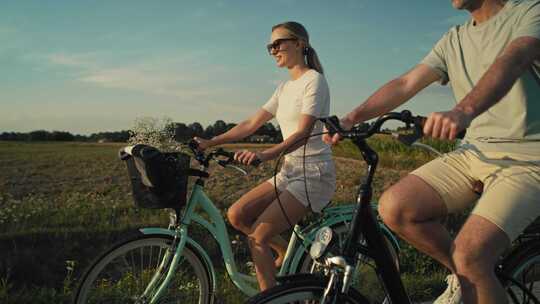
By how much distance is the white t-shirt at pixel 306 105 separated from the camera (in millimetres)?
3070

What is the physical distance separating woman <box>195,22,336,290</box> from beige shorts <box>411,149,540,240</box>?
0.87 m

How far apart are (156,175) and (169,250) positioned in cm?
50

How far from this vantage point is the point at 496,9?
2.30 m

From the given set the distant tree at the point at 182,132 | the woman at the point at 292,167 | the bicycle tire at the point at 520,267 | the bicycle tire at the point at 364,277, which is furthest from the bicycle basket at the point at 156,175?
the bicycle tire at the point at 520,267

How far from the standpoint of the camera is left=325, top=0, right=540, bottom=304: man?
77.1 inches

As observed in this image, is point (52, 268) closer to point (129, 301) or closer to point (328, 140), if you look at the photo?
point (129, 301)

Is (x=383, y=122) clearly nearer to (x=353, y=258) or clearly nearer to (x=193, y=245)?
(x=353, y=258)

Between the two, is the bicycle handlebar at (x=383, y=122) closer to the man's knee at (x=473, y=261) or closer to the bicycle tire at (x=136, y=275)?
the man's knee at (x=473, y=261)

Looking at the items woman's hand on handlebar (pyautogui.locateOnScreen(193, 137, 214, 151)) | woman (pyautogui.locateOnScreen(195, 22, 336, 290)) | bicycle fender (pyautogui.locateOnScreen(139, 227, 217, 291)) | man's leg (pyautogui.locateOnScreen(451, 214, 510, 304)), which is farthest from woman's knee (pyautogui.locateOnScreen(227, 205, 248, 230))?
man's leg (pyautogui.locateOnScreen(451, 214, 510, 304))

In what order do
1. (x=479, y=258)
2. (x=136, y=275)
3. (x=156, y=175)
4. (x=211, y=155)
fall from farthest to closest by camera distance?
(x=136, y=275)
(x=211, y=155)
(x=156, y=175)
(x=479, y=258)

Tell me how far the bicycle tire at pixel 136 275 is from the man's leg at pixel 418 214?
1306 mm

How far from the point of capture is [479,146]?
7.46 ft

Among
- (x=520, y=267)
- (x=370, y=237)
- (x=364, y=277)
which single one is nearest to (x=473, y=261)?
(x=370, y=237)

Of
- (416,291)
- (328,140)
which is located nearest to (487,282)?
(328,140)
